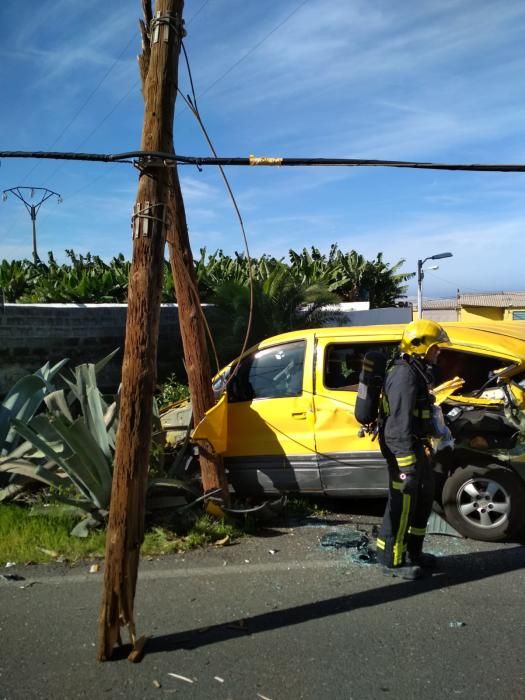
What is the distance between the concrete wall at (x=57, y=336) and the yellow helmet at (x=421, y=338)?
19.2 ft

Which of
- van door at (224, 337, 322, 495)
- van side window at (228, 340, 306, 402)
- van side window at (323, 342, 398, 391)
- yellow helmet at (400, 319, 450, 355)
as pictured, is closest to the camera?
yellow helmet at (400, 319, 450, 355)

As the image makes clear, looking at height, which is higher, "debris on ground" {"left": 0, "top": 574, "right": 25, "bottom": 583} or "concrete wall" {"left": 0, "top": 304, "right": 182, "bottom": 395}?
"concrete wall" {"left": 0, "top": 304, "right": 182, "bottom": 395}

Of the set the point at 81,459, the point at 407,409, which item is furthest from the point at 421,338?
the point at 81,459

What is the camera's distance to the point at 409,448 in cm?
466

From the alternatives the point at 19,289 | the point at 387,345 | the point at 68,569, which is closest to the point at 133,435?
the point at 68,569

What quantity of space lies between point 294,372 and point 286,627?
8.66 ft

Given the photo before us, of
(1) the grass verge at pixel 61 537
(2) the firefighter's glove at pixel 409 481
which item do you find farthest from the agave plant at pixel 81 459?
(2) the firefighter's glove at pixel 409 481

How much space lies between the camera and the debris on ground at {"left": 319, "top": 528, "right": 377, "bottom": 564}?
5.18 metres

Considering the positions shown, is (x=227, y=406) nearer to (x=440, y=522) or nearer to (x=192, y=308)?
(x=192, y=308)

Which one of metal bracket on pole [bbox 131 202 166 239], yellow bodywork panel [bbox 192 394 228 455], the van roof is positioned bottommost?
yellow bodywork panel [bbox 192 394 228 455]

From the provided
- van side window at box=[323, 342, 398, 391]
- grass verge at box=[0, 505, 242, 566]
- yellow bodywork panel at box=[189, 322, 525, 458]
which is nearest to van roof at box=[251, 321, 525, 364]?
yellow bodywork panel at box=[189, 322, 525, 458]

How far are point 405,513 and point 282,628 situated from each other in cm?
123

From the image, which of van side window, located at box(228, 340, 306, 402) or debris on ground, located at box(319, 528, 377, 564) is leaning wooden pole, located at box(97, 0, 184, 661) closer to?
debris on ground, located at box(319, 528, 377, 564)

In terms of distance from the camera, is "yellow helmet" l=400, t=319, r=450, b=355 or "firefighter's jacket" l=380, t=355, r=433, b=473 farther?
"yellow helmet" l=400, t=319, r=450, b=355
